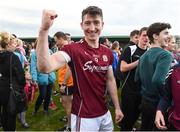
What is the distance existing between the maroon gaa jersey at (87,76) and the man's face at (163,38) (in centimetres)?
115

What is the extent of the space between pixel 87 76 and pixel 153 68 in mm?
1285

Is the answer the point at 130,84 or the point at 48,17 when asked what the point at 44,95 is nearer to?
the point at 130,84

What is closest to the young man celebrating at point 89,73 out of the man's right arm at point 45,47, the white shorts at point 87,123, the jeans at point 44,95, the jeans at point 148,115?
the white shorts at point 87,123

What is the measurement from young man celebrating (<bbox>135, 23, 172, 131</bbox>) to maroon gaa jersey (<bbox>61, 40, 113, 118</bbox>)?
88 cm

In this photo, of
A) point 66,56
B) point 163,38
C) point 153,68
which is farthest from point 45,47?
point 163,38

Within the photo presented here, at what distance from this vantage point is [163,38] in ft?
15.6

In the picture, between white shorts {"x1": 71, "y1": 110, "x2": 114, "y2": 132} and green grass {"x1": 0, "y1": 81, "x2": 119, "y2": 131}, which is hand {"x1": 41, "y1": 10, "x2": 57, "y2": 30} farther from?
green grass {"x1": 0, "y1": 81, "x2": 119, "y2": 131}

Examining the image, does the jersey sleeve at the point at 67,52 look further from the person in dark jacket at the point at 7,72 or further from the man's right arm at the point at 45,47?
the person in dark jacket at the point at 7,72

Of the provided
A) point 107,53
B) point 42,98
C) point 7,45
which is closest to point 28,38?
point 42,98

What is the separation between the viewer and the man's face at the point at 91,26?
147 inches

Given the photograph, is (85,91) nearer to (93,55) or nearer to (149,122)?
(93,55)

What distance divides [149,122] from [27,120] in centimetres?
436

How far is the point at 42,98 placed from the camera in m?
8.77

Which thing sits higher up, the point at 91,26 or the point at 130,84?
the point at 91,26
